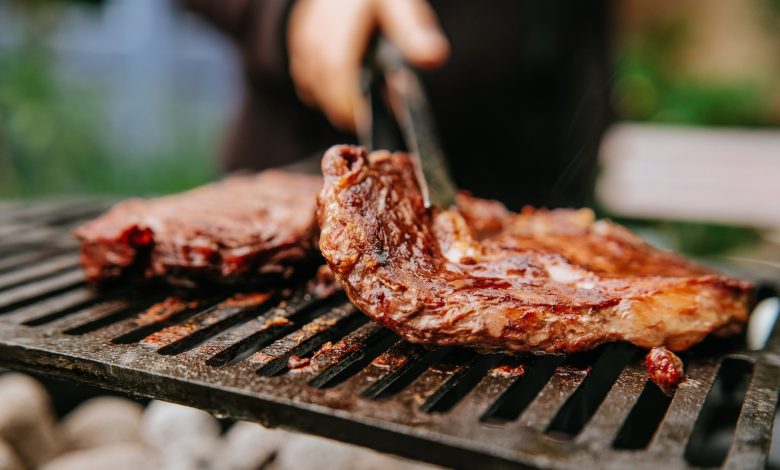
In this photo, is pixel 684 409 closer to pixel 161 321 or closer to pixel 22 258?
pixel 161 321

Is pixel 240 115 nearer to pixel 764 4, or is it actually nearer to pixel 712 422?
pixel 712 422

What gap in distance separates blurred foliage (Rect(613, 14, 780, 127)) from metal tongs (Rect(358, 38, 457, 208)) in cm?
841

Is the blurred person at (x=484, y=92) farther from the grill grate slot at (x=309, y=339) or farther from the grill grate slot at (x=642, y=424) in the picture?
the grill grate slot at (x=642, y=424)

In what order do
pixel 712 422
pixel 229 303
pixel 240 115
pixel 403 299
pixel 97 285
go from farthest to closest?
pixel 240 115, pixel 712 422, pixel 97 285, pixel 229 303, pixel 403 299

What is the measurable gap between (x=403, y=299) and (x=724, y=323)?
3.09ft

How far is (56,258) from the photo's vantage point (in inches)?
109

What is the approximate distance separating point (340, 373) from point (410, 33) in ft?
5.85

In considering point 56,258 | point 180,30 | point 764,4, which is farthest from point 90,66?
point 764,4

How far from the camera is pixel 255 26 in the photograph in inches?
170

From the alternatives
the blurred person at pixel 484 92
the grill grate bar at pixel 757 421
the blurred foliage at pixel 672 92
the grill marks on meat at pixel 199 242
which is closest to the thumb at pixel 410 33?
the blurred person at pixel 484 92

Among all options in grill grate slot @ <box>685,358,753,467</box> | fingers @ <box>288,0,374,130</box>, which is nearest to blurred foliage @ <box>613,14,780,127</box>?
fingers @ <box>288,0,374,130</box>

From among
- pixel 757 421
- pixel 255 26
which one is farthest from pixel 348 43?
pixel 757 421

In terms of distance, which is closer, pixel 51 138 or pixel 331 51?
pixel 331 51

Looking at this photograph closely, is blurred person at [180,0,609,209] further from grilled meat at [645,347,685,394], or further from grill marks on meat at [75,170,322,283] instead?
grilled meat at [645,347,685,394]
